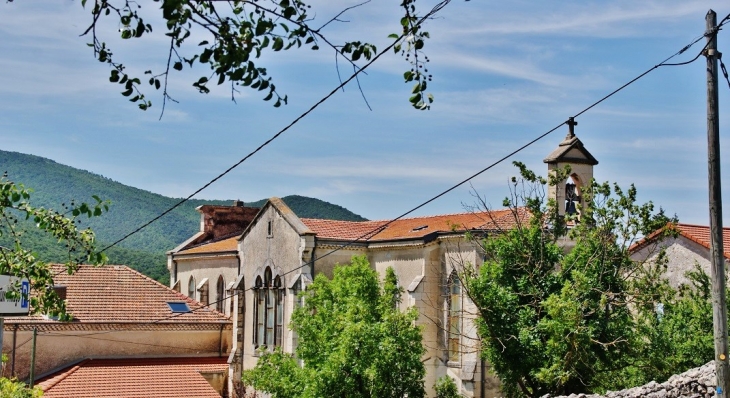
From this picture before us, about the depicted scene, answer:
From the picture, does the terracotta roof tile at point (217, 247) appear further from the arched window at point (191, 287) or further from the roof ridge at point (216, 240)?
the arched window at point (191, 287)

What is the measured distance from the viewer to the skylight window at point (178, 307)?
119ft

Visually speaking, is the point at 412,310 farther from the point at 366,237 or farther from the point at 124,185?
the point at 124,185

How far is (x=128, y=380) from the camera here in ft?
104

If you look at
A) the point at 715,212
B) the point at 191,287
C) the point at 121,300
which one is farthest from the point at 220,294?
the point at 715,212

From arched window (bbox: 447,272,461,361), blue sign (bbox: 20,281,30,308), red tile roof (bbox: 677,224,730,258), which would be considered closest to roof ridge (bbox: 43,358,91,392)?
arched window (bbox: 447,272,461,361)

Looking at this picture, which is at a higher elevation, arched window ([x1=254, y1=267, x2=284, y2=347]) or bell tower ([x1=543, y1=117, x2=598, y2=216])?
bell tower ([x1=543, y1=117, x2=598, y2=216])

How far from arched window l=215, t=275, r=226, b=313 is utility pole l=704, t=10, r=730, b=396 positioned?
1056 inches

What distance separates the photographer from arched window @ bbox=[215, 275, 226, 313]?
3844 cm

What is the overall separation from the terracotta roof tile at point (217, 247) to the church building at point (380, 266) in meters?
0.14

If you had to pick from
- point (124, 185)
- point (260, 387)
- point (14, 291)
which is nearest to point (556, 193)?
point (260, 387)

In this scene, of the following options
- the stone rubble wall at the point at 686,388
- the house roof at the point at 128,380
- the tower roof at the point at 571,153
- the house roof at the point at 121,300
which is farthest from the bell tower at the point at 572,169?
the house roof at the point at 121,300

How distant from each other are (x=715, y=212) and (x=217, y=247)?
2915 centimetres

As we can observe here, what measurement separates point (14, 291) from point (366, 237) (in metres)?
22.5

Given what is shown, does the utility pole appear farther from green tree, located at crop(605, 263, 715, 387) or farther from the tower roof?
the tower roof
